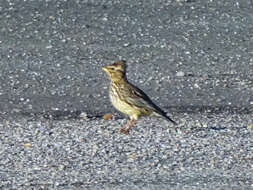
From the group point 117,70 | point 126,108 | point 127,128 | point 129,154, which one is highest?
point 117,70

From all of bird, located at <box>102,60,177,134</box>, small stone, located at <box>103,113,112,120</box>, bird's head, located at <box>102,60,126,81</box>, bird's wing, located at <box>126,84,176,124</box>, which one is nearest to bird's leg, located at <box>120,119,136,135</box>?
bird, located at <box>102,60,177,134</box>

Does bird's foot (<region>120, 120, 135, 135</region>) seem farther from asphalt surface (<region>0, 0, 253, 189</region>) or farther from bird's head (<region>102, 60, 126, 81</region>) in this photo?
bird's head (<region>102, 60, 126, 81</region>)

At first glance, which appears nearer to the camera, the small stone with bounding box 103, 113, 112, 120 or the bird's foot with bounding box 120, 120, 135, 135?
the bird's foot with bounding box 120, 120, 135, 135

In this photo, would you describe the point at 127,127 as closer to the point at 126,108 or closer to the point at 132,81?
the point at 126,108

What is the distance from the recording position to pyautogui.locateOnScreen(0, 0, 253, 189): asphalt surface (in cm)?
1091

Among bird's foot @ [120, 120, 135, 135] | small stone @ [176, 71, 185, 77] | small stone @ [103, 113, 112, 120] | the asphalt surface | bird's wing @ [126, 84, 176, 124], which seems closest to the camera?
the asphalt surface

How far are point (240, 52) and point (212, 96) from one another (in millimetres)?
2803

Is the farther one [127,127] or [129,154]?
[127,127]

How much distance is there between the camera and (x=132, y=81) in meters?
15.4

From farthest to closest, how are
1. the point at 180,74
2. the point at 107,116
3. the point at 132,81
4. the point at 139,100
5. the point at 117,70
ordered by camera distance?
the point at 180,74
the point at 132,81
the point at 107,116
the point at 117,70
the point at 139,100

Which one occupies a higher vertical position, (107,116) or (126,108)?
(126,108)

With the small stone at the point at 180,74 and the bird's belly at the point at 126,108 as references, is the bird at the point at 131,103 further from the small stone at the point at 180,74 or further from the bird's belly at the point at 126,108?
the small stone at the point at 180,74

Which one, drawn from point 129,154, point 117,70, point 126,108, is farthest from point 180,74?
point 129,154

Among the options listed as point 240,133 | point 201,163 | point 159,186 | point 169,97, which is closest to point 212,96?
point 169,97
